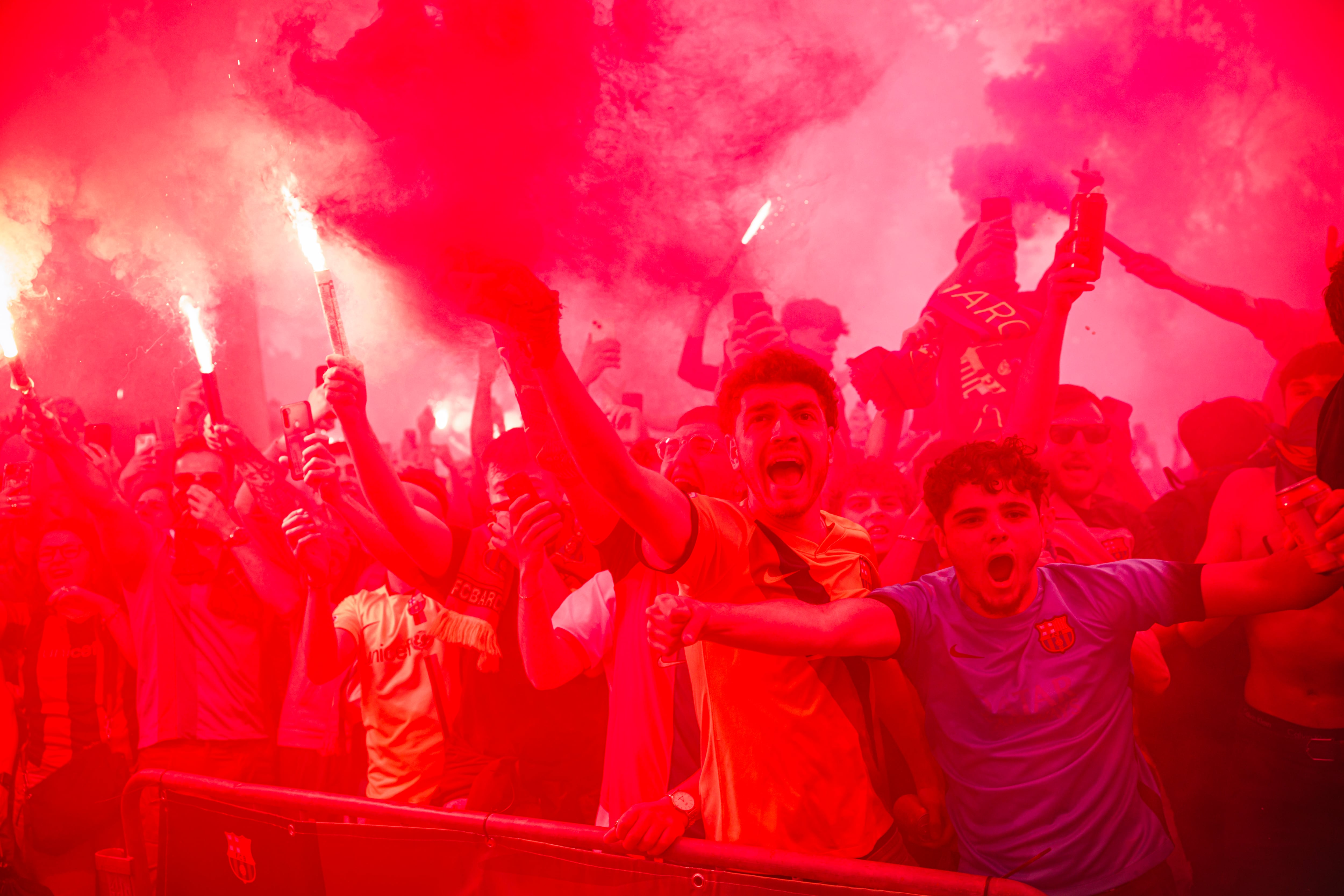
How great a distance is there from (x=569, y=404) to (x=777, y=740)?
3.13 ft

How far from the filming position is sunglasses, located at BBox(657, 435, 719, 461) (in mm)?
3008

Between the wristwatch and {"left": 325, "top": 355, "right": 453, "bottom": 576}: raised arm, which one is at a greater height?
{"left": 325, "top": 355, "right": 453, "bottom": 576}: raised arm

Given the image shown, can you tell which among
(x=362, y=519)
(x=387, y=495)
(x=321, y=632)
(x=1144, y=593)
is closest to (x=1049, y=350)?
(x=1144, y=593)

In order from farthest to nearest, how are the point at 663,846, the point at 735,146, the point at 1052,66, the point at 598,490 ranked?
the point at 735,146 < the point at 1052,66 < the point at 663,846 < the point at 598,490

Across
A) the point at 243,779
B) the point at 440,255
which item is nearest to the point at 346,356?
the point at 440,255

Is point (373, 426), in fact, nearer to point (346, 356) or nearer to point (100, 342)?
point (346, 356)

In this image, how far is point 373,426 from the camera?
11.8 ft

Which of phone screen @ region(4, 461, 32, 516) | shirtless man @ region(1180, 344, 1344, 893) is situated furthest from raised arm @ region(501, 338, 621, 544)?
phone screen @ region(4, 461, 32, 516)

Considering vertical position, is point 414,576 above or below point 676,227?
below

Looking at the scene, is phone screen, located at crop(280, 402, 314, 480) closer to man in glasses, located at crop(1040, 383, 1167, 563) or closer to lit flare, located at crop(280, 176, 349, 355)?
lit flare, located at crop(280, 176, 349, 355)

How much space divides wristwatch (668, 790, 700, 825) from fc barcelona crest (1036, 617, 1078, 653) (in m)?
0.95

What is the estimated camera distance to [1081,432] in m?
2.62

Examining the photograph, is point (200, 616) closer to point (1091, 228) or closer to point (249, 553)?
point (249, 553)

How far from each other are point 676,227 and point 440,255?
1074 millimetres
